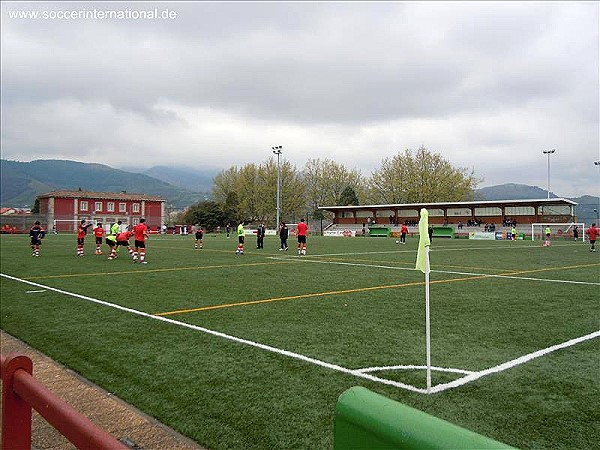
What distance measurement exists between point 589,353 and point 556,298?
485cm

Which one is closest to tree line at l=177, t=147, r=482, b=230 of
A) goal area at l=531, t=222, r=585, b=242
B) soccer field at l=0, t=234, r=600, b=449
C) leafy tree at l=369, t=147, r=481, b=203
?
leafy tree at l=369, t=147, r=481, b=203

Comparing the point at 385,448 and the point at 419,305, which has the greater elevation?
the point at 385,448

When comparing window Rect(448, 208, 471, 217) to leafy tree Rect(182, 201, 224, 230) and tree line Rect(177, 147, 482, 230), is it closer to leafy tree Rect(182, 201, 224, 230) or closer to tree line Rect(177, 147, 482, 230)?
tree line Rect(177, 147, 482, 230)

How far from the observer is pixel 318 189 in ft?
303

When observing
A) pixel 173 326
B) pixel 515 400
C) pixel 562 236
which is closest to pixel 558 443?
pixel 515 400

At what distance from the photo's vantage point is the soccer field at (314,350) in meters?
4.21

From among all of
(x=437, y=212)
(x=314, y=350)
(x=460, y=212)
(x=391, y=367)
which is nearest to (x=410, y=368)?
(x=391, y=367)

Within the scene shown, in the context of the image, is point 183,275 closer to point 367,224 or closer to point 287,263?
point 287,263

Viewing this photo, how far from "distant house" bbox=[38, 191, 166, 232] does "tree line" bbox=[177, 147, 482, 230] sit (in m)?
7.72

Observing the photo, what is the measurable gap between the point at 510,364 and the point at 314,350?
2308 mm

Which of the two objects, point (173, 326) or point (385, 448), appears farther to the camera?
point (173, 326)

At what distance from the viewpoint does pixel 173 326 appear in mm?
7797

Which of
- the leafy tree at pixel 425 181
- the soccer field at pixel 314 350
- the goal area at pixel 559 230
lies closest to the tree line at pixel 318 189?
the leafy tree at pixel 425 181

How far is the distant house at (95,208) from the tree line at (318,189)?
25.3 ft
